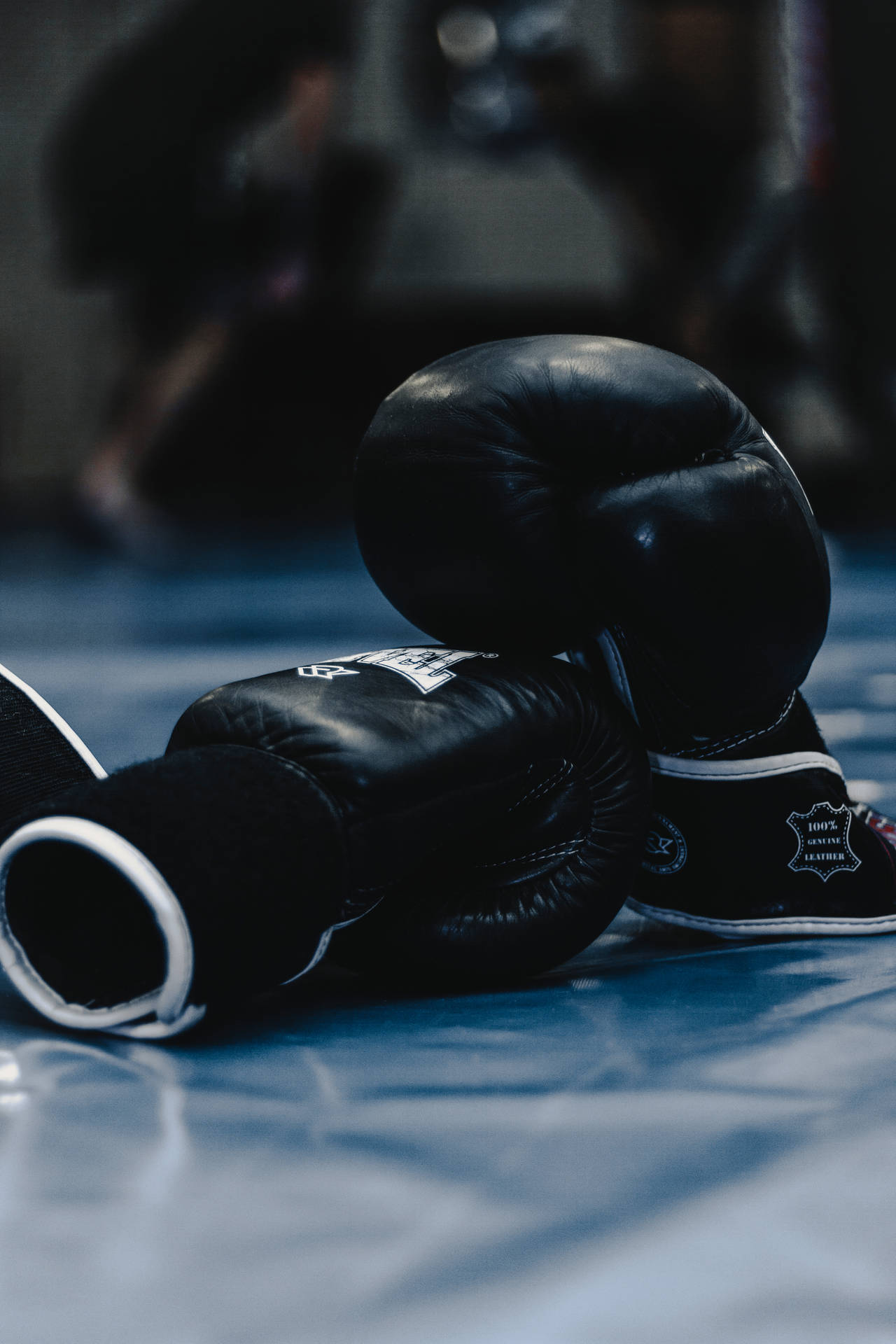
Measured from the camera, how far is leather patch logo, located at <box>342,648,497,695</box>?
884 mm

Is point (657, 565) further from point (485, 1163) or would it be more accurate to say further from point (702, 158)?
point (702, 158)

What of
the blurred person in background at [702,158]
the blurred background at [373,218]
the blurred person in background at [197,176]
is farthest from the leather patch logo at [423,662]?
the blurred person in background at [702,158]

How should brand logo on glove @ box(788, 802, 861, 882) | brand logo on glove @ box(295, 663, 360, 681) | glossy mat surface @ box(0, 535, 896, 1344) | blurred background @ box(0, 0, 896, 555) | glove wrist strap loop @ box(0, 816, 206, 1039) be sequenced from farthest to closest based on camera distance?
blurred background @ box(0, 0, 896, 555), brand logo on glove @ box(788, 802, 861, 882), brand logo on glove @ box(295, 663, 360, 681), glove wrist strap loop @ box(0, 816, 206, 1039), glossy mat surface @ box(0, 535, 896, 1344)

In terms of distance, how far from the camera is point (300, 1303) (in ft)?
1.68

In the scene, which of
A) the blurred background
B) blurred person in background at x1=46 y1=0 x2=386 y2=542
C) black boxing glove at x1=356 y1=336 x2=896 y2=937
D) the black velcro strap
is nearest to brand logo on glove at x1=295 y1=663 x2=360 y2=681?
black boxing glove at x1=356 y1=336 x2=896 y2=937

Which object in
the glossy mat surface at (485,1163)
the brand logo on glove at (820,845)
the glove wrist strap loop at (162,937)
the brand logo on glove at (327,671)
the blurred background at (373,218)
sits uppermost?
the blurred background at (373,218)

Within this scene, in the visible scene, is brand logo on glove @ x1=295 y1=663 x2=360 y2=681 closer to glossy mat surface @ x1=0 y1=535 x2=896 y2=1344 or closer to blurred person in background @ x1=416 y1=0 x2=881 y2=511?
glossy mat surface @ x1=0 y1=535 x2=896 y2=1344

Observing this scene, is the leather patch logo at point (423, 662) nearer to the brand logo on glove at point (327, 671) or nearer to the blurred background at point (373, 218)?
the brand logo on glove at point (327, 671)

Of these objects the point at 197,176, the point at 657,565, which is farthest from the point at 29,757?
the point at 197,176

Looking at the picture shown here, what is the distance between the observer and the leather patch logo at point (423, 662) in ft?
2.90

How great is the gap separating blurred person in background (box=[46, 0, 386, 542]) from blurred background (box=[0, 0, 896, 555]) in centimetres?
2

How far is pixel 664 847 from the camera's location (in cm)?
102

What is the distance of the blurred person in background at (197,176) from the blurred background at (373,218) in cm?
2

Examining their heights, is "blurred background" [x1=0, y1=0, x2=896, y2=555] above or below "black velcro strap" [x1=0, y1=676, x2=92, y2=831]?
above
